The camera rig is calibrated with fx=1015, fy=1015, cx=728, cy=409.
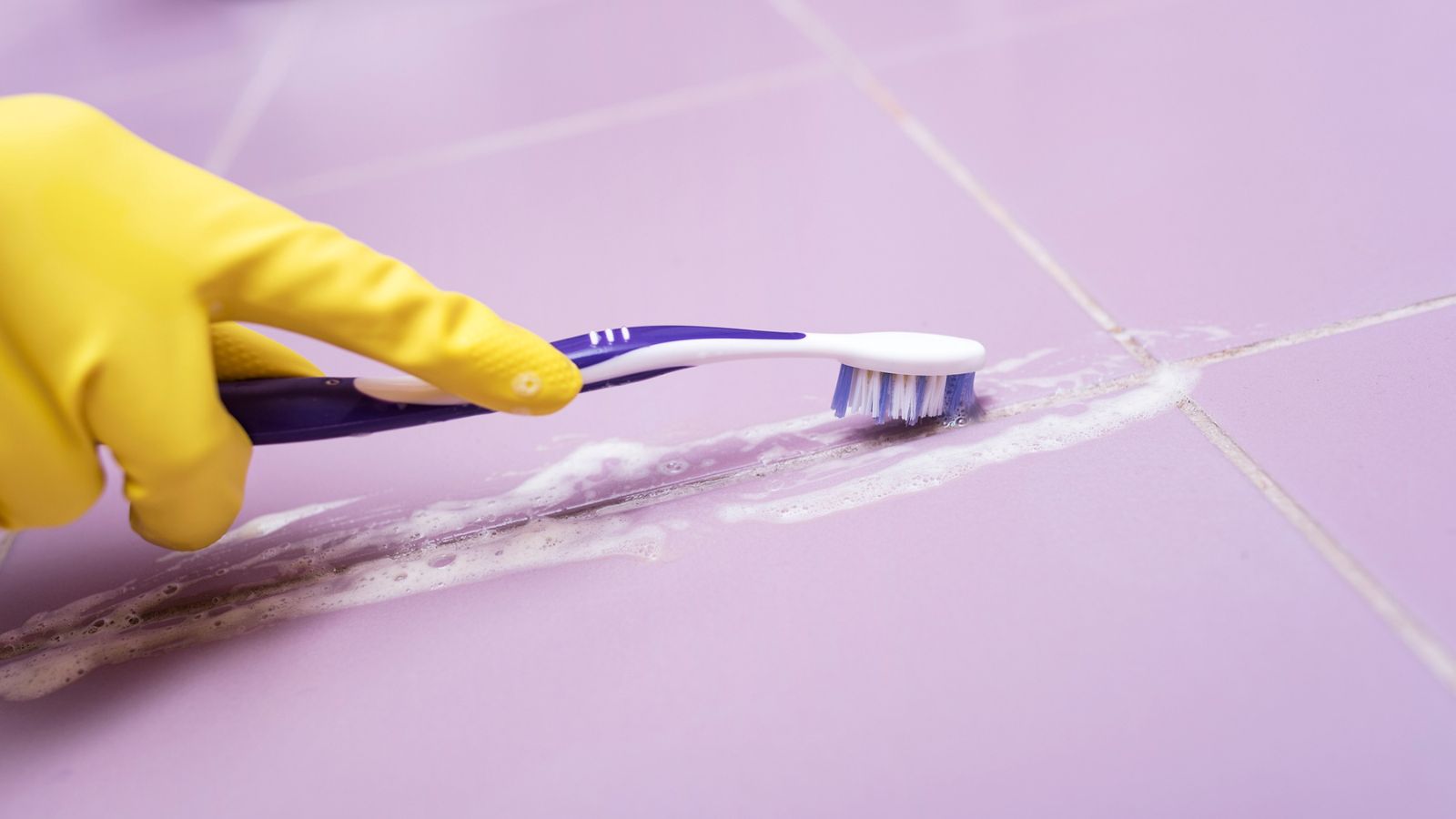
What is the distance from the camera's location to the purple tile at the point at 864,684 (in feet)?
1.19

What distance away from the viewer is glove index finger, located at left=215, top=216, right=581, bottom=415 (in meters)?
0.39

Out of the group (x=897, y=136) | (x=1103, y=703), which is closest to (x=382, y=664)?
(x=1103, y=703)

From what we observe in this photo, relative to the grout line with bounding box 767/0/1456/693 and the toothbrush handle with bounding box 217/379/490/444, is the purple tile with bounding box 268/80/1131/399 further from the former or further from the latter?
the toothbrush handle with bounding box 217/379/490/444

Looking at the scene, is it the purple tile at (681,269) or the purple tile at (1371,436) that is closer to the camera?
the purple tile at (1371,436)

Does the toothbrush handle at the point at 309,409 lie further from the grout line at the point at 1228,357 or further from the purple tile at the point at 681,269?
the grout line at the point at 1228,357

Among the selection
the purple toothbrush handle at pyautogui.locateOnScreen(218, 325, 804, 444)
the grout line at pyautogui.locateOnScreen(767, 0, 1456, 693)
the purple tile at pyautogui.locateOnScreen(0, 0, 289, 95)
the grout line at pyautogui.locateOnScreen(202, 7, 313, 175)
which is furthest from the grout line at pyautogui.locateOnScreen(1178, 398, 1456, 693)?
the purple tile at pyautogui.locateOnScreen(0, 0, 289, 95)

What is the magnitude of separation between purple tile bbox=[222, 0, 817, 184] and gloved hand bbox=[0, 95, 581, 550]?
0.45 m

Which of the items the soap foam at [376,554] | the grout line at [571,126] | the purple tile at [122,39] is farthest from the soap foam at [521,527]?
the purple tile at [122,39]

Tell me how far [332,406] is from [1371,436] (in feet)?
1.52

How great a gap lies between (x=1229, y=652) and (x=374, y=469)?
0.42 m

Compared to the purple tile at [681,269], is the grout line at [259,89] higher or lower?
higher

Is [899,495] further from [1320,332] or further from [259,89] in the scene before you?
[259,89]

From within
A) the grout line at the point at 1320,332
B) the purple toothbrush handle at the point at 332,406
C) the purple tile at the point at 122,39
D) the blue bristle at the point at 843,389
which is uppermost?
the purple tile at the point at 122,39

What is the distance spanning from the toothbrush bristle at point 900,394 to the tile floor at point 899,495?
0.05 feet
